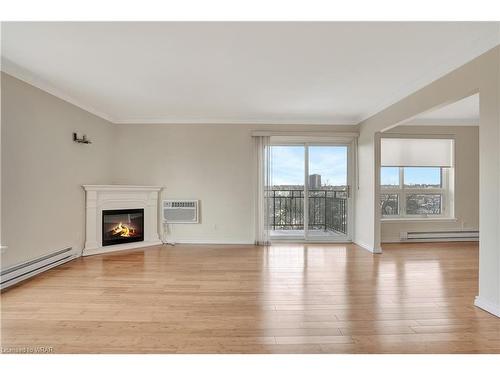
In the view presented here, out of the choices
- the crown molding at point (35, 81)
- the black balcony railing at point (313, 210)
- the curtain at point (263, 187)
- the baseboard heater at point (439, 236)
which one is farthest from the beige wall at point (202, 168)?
the baseboard heater at point (439, 236)

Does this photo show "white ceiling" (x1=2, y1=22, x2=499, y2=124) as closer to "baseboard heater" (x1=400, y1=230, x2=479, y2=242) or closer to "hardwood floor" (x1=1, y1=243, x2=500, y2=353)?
"hardwood floor" (x1=1, y1=243, x2=500, y2=353)

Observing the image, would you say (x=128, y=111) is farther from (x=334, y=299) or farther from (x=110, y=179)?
(x=334, y=299)

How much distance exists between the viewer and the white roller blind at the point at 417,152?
5.71 meters

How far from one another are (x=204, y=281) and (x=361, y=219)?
3.49 meters

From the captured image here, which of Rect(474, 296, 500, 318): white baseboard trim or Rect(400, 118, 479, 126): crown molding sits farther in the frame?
Rect(400, 118, 479, 126): crown molding

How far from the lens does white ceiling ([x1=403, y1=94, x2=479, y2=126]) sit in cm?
460

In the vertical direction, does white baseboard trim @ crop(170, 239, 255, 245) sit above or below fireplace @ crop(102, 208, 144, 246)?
below

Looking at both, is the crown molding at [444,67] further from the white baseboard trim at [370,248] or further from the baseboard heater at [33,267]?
the baseboard heater at [33,267]

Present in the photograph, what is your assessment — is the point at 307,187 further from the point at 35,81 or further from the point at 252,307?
the point at 35,81

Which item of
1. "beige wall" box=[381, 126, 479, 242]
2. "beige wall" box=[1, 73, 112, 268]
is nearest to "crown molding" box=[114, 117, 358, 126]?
"beige wall" box=[1, 73, 112, 268]

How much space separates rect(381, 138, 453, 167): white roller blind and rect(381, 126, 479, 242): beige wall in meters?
0.17

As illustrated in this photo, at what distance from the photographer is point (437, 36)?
95.0 inches

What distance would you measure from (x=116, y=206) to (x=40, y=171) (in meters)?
1.53

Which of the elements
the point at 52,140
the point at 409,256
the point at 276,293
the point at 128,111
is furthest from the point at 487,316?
the point at 128,111
